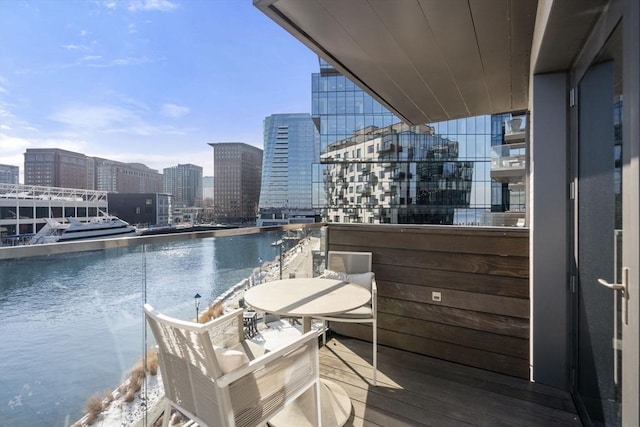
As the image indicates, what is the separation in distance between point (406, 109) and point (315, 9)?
85.8 inches

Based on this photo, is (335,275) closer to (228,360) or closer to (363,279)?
(363,279)

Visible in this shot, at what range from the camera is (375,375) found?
2174 millimetres

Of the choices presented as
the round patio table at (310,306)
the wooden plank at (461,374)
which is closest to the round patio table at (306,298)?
the round patio table at (310,306)

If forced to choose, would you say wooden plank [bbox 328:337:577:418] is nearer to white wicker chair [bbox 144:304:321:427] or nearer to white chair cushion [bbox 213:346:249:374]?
white wicker chair [bbox 144:304:321:427]

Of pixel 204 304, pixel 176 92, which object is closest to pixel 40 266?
pixel 204 304

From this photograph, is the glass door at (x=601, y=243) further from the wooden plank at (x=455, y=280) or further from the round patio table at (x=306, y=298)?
the round patio table at (x=306, y=298)

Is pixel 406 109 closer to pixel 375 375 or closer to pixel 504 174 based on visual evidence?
pixel 375 375

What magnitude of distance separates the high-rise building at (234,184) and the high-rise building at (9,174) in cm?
1092

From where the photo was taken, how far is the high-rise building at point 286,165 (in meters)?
19.5

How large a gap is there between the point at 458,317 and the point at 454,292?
0.66 feet

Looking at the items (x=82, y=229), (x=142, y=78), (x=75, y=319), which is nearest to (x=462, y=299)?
(x=75, y=319)

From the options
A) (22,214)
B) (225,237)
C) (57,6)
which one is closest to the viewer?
(225,237)

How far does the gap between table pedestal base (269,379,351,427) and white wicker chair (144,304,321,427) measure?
0.84 ft

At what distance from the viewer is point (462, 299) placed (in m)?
2.41
